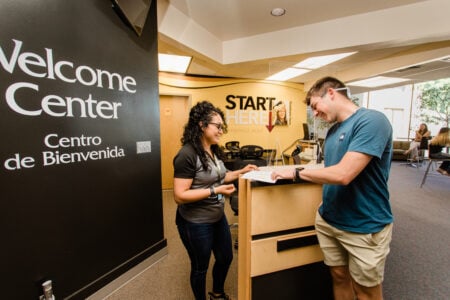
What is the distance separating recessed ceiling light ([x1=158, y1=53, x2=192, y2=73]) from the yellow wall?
0.22 m

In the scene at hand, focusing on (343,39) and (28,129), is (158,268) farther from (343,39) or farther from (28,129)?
(343,39)

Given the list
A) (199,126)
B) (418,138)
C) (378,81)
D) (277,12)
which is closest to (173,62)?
(277,12)

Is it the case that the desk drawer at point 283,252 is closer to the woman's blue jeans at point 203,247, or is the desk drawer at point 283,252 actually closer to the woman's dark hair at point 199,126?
the woman's blue jeans at point 203,247

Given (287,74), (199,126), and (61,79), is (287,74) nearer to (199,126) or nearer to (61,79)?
(199,126)

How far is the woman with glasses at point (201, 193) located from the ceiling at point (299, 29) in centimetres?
173

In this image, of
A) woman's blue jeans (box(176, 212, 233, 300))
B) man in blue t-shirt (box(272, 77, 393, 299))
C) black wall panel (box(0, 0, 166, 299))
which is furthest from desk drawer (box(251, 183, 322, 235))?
black wall panel (box(0, 0, 166, 299))

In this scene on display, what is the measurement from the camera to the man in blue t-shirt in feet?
3.33

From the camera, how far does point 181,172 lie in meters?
1.30

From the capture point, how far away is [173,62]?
13.0 feet

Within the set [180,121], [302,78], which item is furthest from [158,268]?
[302,78]

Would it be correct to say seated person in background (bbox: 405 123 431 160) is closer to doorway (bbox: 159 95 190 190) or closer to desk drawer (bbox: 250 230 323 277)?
doorway (bbox: 159 95 190 190)

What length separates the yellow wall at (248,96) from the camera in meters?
4.78

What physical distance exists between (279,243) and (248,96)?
4479 mm

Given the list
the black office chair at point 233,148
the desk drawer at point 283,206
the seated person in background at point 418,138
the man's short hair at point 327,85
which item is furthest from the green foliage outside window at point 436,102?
the desk drawer at point 283,206
